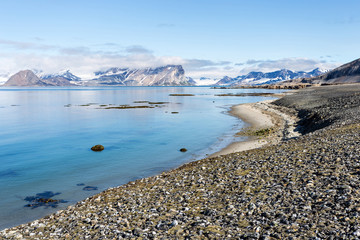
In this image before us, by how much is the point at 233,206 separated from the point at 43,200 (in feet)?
48.4

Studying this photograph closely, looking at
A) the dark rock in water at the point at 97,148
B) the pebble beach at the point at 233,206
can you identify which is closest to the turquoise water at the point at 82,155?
the dark rock in water at the point at 97,148

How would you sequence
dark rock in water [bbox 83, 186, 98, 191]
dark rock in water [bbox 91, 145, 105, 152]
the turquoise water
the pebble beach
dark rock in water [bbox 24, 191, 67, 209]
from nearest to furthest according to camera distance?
the pebble beach, dark rock in water [bbox 24, 191, 67, 209], the turquoise water, dark rock in water [bbox 83, 186, 98, 191], dark rock in water [bbox 91, 145, 105, 152]

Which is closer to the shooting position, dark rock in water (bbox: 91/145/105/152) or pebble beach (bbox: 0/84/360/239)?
pebble beach (bbox: 0/84/360/239)

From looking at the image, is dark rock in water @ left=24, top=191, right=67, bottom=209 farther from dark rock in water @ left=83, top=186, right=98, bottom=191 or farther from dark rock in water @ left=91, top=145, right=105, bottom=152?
dark rock in water @ left=91, top=145, right=105, bottom=152

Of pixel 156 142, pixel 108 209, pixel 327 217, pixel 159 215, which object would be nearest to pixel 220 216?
pixel 159 215

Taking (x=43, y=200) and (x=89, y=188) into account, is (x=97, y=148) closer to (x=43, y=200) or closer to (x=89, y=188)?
(x=89, y=188)

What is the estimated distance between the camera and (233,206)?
14.3 m

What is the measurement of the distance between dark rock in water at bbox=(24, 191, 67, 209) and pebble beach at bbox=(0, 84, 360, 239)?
406cm

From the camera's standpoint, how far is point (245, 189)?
1644 centimetres

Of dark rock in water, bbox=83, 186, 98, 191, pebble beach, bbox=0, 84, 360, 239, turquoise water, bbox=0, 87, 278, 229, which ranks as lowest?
turquoise water, bbox=0, 87, 278, 229

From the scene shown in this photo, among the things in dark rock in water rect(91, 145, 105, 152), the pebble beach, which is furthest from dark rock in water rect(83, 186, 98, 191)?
dark rock in water rect(91, 145, 105, 152)

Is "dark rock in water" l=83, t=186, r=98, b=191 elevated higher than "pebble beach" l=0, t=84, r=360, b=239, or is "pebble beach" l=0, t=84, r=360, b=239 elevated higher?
"pebble beach" l=0, t=84, r=360, b=239

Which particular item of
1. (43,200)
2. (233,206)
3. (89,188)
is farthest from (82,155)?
(233,206)

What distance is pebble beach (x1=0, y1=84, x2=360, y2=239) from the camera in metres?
11.7
